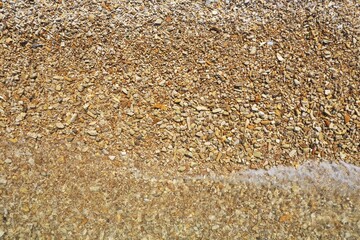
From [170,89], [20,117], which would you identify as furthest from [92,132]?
[170,89]

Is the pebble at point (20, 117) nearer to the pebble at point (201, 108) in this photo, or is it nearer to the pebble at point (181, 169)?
the pebble at point (181, 169)

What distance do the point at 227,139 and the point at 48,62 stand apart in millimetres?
2129

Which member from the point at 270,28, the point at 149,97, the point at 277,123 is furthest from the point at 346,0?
the point at 149,97

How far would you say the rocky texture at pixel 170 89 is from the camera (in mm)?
3922

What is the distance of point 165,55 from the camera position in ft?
14.3

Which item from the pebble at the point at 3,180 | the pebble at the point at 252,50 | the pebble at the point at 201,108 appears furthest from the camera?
the pebble at the point at 252,50

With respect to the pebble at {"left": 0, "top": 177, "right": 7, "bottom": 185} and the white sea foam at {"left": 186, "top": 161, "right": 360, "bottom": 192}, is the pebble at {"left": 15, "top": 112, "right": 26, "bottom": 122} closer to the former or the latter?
the pebble at {"left": 0, "top": 177, "right": 7, "bottom": 185}

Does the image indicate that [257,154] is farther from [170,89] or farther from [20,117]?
[20,117]

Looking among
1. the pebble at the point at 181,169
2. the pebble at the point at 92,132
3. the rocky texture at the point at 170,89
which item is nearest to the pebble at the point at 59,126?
the rocky texture at the point at 170,89

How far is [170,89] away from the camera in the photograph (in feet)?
13.9

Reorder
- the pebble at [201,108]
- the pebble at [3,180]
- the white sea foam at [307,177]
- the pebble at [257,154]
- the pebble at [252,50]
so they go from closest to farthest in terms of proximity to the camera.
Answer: the pebble at [3,180] → the white sea foam at [307,177] → the pebble at [257,154] → the pebble at [201,108] → the pebble at [252,50]

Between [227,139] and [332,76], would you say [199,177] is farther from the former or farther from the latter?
[332,76]

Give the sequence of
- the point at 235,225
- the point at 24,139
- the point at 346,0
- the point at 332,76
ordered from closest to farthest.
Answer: the point at 235,225 → the point at 24,139 → the point at 332,76 → the point at 346,0

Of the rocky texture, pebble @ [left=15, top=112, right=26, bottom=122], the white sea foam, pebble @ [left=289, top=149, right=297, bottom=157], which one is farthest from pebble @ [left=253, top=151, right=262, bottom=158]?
pebble @ [left=15, top=112, right=26, bottom=122]
